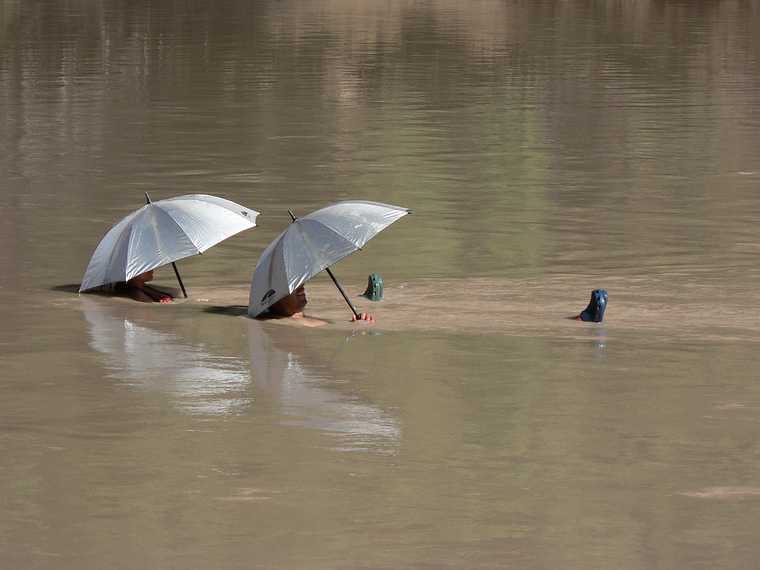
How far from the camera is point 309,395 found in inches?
577

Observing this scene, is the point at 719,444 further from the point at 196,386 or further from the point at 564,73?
the point at 564,73

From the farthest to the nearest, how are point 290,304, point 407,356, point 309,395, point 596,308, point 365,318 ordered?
point 290,304
point 365,318
point 596,308
point 407,356
point 309,395

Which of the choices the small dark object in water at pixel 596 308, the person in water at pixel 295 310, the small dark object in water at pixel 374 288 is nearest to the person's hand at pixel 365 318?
the person in water at pixel 295 310

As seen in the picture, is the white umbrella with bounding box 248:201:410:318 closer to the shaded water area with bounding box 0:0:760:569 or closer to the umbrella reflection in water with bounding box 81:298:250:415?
the shaded water area with bounding box 0:0:760:569

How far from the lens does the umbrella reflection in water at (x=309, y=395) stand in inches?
525

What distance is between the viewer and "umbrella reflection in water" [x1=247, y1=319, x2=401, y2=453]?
13344 millimetres

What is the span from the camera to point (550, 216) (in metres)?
23.9

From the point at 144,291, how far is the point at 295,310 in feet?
6.08

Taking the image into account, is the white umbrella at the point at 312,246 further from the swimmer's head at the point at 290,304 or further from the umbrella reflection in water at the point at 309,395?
the umbrella reflection in water at the point at 309,395

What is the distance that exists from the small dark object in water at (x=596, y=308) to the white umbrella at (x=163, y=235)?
3.21 meters

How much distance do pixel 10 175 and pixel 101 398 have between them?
570 inches

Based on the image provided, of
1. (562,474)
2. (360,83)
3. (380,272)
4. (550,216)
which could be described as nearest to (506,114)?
(360,83)

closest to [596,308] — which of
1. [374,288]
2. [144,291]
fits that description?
[374,288]

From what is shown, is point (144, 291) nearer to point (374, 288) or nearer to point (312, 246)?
point (374, 288)
